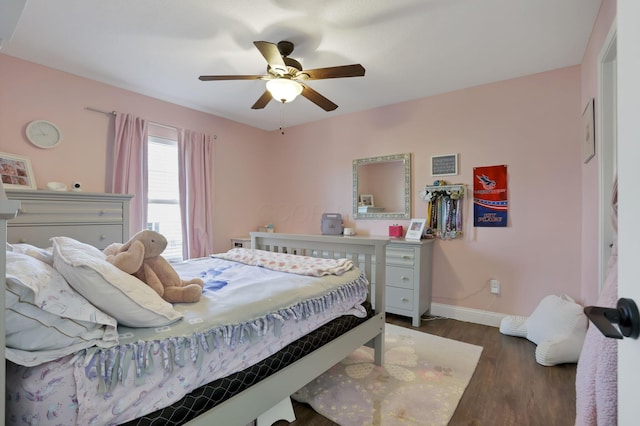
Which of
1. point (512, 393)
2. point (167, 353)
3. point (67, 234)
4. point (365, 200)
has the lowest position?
point (512, 393)

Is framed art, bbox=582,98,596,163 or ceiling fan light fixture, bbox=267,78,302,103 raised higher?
ceiling fan light fixture, bbox=267,78,302,103

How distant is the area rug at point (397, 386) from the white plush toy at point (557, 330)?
468mm

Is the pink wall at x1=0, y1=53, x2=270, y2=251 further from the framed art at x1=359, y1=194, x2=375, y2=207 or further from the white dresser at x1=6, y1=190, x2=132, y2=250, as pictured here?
the framed art at x1=359, y1=194, x2=375, y2=207

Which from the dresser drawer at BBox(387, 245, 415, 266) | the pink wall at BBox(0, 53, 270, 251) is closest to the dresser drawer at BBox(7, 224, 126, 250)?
the pink wall at BBox(0, 53, 270, 251)

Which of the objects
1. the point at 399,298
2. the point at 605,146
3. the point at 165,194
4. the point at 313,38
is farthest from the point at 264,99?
the point at 605,146

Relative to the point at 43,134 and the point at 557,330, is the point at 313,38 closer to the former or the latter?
the point at 43,134

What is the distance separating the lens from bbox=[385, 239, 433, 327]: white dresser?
292cm

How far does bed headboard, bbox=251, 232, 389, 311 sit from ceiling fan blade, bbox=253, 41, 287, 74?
1210mm

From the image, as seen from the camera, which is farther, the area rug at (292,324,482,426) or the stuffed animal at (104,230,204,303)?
the area rug at (292,324,482,426)

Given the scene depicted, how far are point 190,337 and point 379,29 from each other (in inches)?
87.6

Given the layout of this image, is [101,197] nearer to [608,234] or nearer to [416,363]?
[416,363]

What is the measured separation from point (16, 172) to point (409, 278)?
348 cm

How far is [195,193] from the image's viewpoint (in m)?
3.57

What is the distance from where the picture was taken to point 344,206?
156 inches
